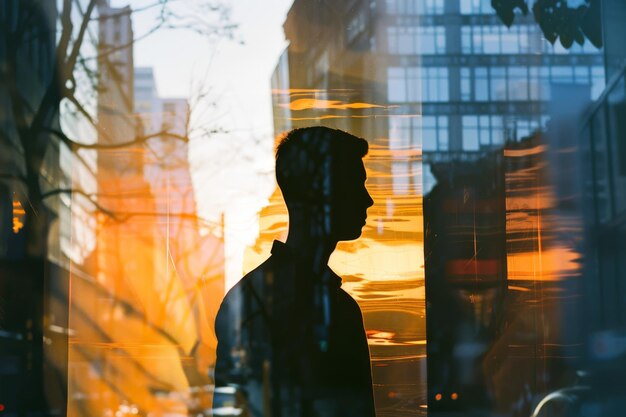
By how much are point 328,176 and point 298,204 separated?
33cm

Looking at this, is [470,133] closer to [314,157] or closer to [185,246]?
[314,157]

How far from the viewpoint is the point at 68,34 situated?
6.29 meters

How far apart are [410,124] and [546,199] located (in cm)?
99

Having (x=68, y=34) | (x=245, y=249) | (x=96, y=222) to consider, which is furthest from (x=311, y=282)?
(x=68, y=34)

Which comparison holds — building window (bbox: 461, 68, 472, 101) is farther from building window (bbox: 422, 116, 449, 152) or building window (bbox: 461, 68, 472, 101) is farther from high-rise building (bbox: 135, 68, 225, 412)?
high-rise building (bbox: 135, 68, 225, 412)

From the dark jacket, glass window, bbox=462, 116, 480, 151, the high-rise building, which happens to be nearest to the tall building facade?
glass window, bbox=462, 116, 480, 151

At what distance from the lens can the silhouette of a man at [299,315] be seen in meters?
5.60

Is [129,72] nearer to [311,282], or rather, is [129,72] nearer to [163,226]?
[163,226]

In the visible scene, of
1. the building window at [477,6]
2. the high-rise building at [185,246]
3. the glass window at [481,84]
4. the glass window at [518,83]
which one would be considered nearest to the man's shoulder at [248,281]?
the high-rise building at [185,246]

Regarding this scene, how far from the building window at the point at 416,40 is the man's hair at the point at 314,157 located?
91cm

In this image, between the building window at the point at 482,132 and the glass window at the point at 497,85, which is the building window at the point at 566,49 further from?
the building window at the point at 482,132

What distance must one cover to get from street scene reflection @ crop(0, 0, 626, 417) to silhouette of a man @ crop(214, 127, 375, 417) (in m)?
0.02

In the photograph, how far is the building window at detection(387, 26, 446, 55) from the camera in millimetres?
6355

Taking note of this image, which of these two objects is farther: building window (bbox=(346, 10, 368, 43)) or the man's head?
building window (bbox=(346, 10, 368, 43))
